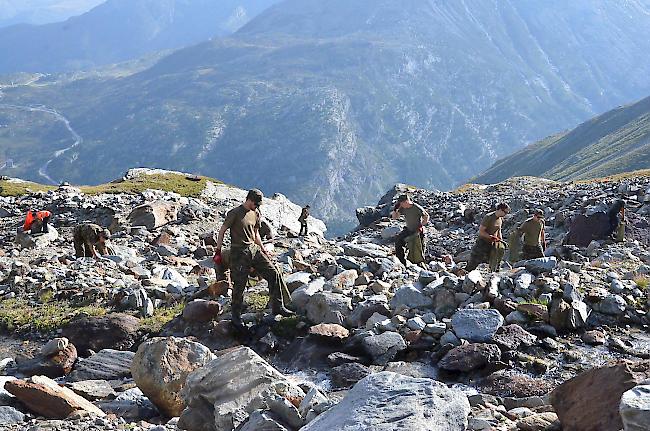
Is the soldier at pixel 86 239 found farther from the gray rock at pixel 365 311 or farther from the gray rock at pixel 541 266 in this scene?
the gray rock at pixel 541 266

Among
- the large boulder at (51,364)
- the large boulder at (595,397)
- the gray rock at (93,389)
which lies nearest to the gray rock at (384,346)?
the large boulder at (595,397)

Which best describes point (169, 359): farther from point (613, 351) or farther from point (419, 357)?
point (613, 351)

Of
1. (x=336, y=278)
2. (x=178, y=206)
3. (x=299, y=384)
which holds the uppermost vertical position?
(x=299, y=384)

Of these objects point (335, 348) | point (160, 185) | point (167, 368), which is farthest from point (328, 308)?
point (160, 185)

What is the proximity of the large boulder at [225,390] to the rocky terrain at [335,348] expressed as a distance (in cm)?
2

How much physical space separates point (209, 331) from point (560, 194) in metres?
32.7

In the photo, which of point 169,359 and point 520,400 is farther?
point 169,359

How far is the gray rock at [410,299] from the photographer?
1369 cm

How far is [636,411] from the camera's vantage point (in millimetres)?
5141

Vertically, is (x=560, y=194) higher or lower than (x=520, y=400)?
lower

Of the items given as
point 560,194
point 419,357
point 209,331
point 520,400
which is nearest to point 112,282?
point 209,331

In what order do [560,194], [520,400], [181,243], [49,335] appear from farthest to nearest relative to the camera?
[560,194] < [181,243] < [49,335] < [520,400]

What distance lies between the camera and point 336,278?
54.0 feet

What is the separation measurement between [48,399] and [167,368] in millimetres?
1816
